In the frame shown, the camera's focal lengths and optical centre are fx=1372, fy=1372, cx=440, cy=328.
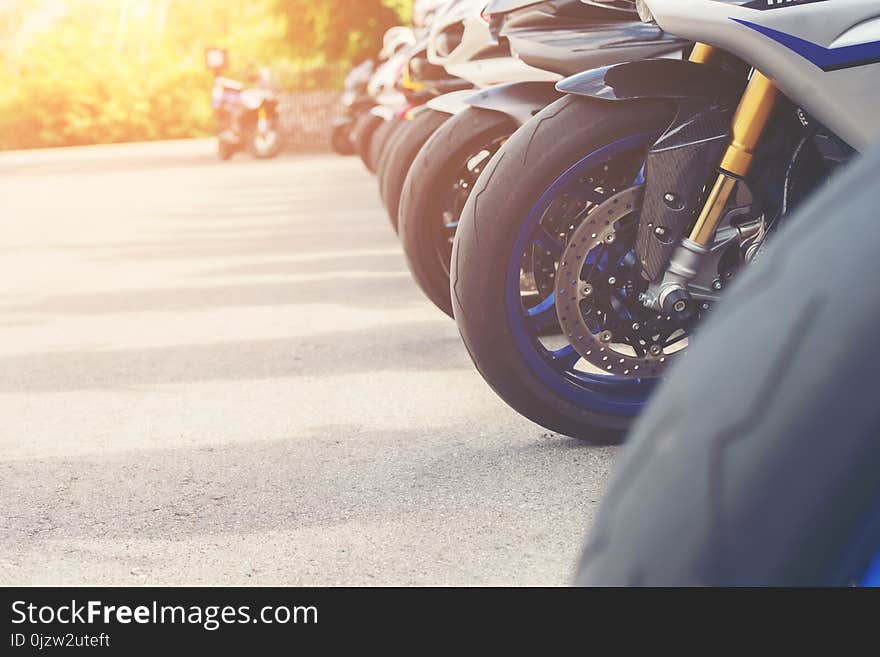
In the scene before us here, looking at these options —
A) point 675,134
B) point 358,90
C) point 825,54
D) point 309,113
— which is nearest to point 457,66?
point 675,134

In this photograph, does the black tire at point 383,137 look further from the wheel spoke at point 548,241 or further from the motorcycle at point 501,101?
the wheel spoke at point 548,241

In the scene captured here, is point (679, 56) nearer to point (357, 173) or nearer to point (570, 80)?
point (570, 80)

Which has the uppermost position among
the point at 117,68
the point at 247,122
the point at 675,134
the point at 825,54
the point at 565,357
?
the point at 825,54

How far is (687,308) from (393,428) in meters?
0.98

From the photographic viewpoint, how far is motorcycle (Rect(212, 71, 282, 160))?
23.1 m

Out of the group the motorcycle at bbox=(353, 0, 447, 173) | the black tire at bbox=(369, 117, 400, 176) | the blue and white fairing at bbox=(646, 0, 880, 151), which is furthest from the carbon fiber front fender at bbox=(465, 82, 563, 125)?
the black tire at bbox=(369, 117, 400, 176)

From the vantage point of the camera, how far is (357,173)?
1739 centimetres

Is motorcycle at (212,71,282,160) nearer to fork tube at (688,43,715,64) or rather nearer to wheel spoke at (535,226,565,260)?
wheel spoke at (535,226,565,260)

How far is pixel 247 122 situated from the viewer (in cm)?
2320

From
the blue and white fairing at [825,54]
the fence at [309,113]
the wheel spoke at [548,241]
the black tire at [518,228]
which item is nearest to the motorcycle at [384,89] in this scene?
the wheel spoke at [548,241]

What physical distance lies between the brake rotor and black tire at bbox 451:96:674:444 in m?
0.13

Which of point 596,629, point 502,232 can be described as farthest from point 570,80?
point 596,629

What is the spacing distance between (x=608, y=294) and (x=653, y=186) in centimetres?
29

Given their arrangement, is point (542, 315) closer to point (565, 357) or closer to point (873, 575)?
point (565, 357)
